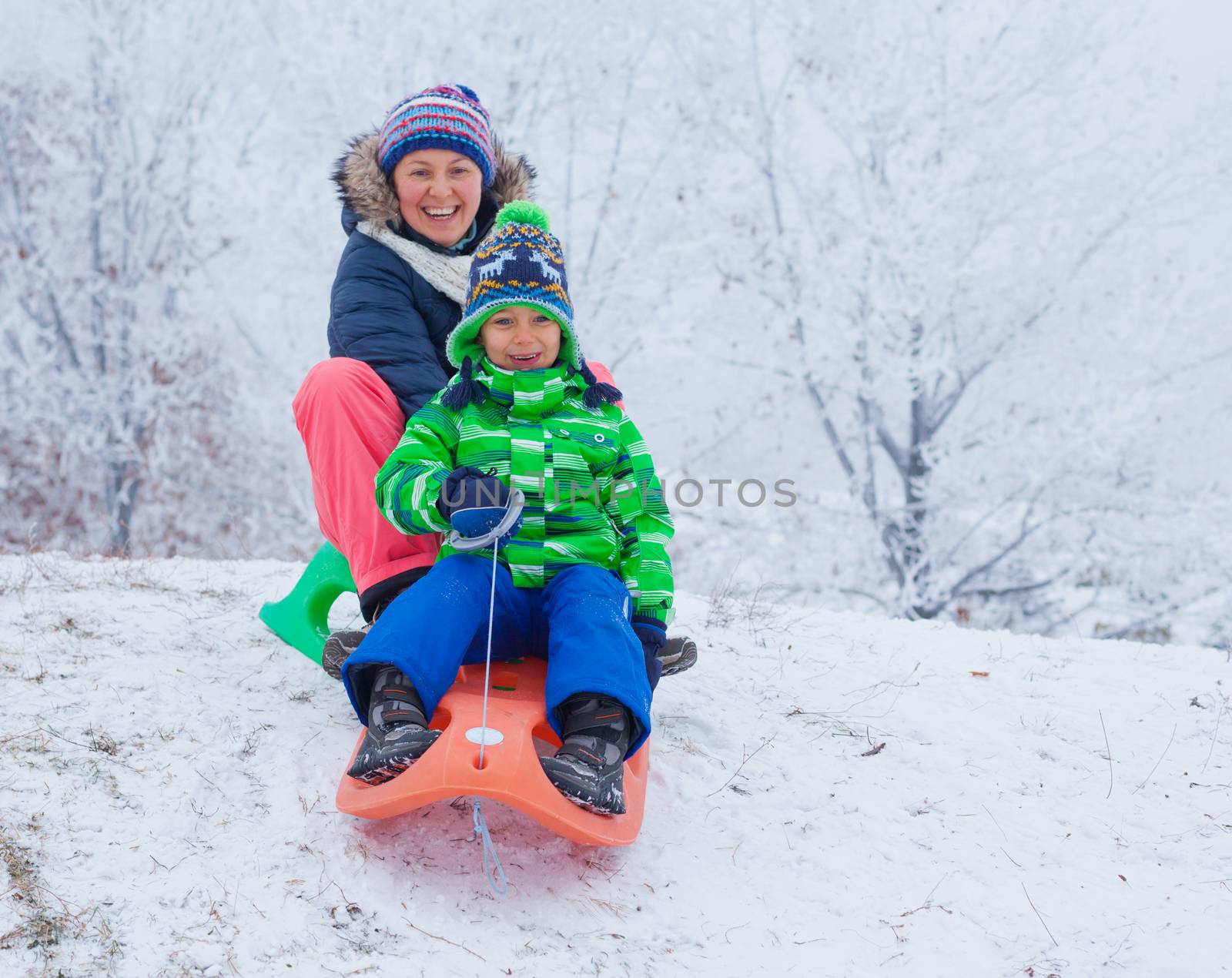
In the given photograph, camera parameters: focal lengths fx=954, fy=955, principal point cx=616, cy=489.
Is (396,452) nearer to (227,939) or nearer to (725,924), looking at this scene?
(227,939)

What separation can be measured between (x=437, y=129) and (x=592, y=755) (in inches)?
66.7

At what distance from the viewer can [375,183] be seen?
8.42 ft

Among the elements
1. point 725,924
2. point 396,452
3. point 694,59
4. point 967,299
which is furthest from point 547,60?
point 725,924

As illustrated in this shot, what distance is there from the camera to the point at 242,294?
789 centimetres

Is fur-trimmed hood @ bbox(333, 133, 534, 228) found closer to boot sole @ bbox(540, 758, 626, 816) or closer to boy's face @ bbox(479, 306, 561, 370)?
boy's face @ bbox(479, 306, 561, 370)

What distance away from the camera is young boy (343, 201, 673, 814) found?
69.4 inches

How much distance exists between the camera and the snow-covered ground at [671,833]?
1.54 metres

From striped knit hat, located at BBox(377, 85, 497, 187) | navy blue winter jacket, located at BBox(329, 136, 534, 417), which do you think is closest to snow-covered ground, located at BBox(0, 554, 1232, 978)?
navy blue winter jacket, located at BBox(329, 136, 534, 417)

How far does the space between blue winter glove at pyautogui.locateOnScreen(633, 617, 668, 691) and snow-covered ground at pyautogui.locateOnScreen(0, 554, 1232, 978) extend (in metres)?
0.27

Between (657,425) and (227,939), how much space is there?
6.65 metres

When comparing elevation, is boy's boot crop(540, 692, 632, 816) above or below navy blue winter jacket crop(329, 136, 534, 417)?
below

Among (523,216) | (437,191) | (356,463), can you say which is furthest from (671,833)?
A: (437,191)

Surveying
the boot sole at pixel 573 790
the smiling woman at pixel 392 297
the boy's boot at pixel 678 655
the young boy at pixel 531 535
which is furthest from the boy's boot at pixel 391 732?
the boy's boot at pixel 678 655

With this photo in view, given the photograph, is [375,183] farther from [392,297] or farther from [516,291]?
[516,291]
